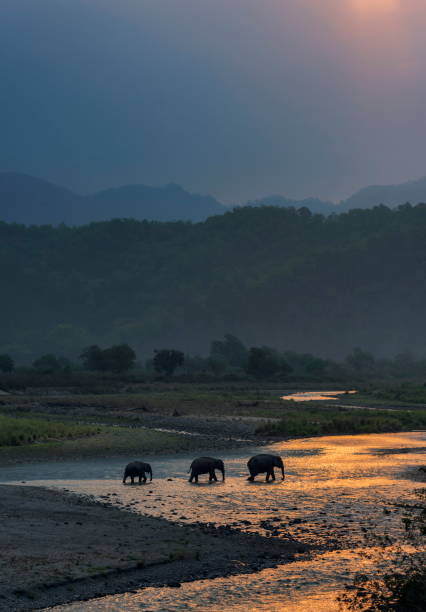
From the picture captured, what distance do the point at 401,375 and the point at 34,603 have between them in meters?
174

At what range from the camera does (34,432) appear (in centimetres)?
4753

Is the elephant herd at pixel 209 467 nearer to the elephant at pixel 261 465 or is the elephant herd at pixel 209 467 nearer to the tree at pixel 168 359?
the elephant at pixel 261 465

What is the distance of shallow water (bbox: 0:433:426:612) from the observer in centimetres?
1602

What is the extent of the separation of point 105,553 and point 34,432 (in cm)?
2981

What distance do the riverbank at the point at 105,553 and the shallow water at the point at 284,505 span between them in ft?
2.09

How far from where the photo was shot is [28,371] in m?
151

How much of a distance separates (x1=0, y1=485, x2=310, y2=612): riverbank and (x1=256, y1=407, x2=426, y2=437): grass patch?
3007 centimetres

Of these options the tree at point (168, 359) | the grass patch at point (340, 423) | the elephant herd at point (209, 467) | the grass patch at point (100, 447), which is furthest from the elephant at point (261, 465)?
the tree at point (168, 359)

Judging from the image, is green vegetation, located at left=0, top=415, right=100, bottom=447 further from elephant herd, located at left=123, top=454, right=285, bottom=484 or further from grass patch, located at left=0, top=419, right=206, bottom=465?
elephant herd, located at left=123, top=454, right=285, bottom=484

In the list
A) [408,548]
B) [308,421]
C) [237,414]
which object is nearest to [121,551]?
[408,548]

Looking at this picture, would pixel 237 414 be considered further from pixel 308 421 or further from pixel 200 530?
pixel 200 530

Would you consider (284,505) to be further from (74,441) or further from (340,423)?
(340,423)

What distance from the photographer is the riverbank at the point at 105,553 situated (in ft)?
53.9

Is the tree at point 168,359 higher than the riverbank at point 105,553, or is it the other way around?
the tree at point 168,359
